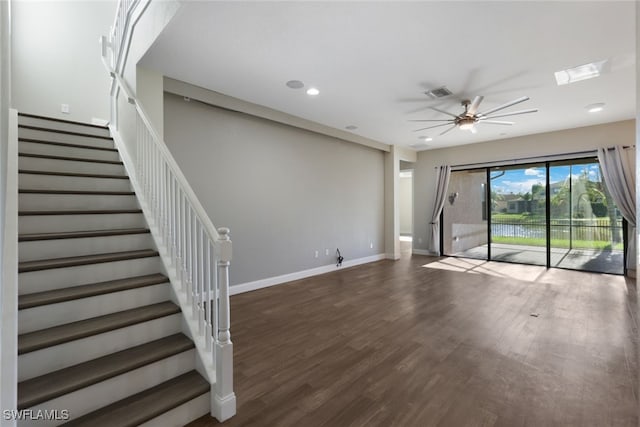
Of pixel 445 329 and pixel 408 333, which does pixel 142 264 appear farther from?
pixel 445 329

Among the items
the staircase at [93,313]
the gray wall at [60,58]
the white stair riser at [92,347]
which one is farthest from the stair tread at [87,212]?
the gray wall at [60,58]

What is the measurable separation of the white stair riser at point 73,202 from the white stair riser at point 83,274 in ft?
2.79

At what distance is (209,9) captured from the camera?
7.87 ft

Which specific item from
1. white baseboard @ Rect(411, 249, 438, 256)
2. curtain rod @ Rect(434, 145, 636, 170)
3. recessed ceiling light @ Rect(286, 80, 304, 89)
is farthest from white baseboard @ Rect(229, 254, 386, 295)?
curtain rod @ Rect(434, 145, 636, 170)

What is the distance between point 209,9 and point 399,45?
1807mm

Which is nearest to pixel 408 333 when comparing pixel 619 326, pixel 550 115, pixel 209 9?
pixel 619 326

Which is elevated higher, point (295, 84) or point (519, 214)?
point (295, 84)

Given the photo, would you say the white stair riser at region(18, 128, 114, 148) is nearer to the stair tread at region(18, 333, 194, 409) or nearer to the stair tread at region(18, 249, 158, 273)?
the stair tread at region(18, 249, 158, 273)

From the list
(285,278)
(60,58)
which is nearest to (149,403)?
(285,278)

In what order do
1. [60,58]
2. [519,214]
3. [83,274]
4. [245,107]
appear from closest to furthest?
[83,274] → [245,107] → [60,58] → [519,214]

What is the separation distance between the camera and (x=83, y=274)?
6.85 ft

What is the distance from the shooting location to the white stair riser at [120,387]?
1496 millimetres

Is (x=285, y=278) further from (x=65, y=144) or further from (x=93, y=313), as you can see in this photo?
(x=65, y=144)

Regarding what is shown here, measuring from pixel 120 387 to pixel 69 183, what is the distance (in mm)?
2157
